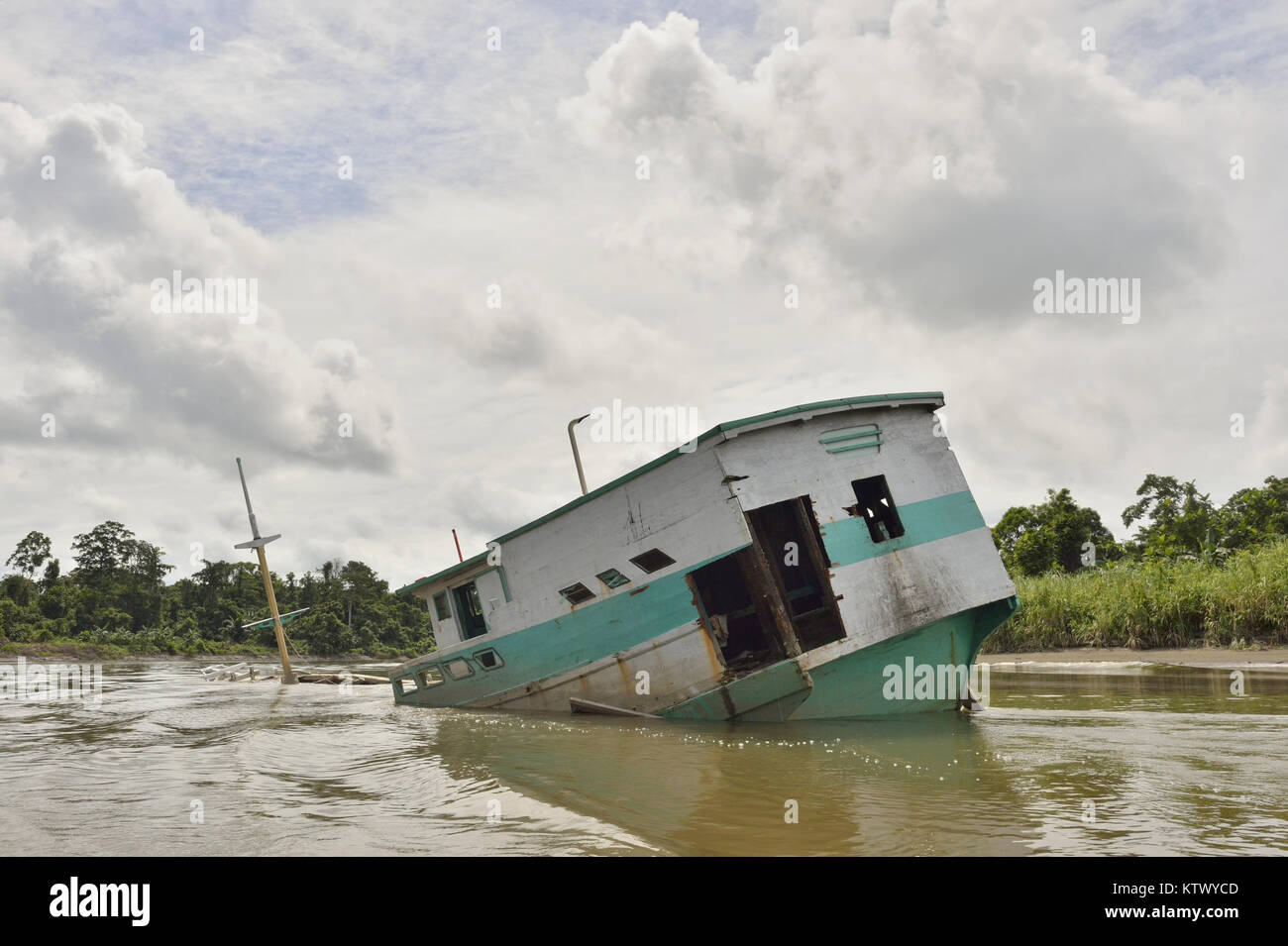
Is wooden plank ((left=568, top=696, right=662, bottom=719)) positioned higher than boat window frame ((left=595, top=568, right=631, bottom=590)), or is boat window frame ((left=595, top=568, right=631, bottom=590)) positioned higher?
boat window frame ((left=595, top=568, right=631, bottom=590))

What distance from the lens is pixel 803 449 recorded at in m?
12.2

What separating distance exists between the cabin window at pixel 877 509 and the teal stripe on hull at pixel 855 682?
1461 millimetres

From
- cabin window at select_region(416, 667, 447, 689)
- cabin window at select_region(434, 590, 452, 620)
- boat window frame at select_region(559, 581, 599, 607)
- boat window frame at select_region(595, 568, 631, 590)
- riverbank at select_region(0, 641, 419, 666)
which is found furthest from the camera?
riverbank at select_region(0, 641, 419, 666)

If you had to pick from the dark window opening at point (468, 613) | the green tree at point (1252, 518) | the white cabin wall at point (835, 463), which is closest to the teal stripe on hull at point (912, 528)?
the white cabin wall at point (835, 463)

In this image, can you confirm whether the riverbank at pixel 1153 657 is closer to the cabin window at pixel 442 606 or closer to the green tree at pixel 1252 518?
the green tree at pixel 1252 518

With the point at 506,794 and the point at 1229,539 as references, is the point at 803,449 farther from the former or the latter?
the point at 1229,539

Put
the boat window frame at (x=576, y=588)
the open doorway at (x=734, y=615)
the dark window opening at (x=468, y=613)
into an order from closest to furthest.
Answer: the boat window frame at (x=576, y=588) < the open doorway at (x=734, y=615) < the dark window opening at (x=468, y=613)

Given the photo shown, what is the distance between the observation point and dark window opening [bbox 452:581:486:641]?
16688mm

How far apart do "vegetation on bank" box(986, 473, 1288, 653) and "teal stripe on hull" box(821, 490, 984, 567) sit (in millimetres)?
11163

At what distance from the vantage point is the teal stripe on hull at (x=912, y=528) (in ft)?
38.8

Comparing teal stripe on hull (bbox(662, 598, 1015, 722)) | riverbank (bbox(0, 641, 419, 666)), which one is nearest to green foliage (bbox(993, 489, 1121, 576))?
teal stripe on hull (bbox(662, 598, 1015, 722))

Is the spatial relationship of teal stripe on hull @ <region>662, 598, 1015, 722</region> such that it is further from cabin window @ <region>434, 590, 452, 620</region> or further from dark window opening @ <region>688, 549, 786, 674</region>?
cabin window @ <region>434, 590, 452, 620</region>
